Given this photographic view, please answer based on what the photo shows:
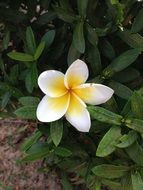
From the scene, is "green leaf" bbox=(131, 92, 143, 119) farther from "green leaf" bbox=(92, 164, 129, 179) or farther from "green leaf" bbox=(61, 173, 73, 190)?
"green leaf" bbox=(61, 173, 73, 190)

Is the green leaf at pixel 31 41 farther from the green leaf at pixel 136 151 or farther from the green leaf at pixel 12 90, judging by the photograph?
the green leaf at pixel 136 151

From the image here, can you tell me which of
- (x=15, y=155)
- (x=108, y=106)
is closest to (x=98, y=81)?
(x=108, y=106)

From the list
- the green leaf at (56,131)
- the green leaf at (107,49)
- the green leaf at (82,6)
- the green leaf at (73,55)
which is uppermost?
the green leaf at (82,6)

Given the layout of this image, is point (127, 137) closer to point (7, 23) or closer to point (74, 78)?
point (74, 78)

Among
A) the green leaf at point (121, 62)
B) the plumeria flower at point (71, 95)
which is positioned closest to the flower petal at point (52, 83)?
the plumeria flower at point (71, 95)

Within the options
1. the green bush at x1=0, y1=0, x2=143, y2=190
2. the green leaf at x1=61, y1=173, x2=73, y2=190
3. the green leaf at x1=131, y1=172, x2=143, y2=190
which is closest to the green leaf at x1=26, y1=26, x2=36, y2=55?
the green bush at x1=0, y1=0, x2=143, y2=190
